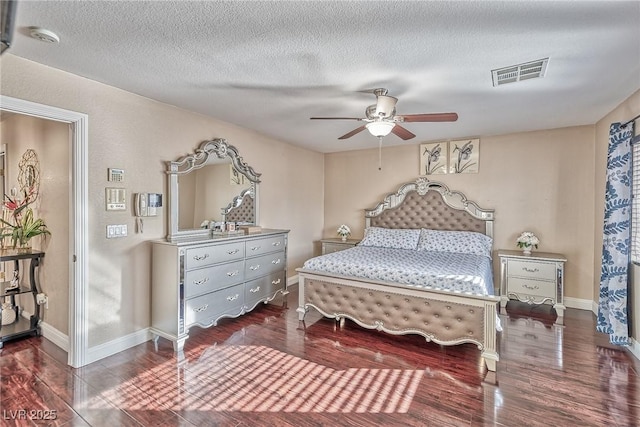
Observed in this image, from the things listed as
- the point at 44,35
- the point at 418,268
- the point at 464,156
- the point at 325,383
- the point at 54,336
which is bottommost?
the point at 325,383

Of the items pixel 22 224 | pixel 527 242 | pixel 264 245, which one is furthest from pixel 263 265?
pixel 527 242

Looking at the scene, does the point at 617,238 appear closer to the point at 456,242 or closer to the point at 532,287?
the point at 532,287

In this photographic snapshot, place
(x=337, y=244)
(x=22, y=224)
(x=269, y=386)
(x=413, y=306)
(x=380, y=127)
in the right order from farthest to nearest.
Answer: (x=337, y=244) → (x=22, y=224) → (x=413, y=306) → (x=380, y=127) → (x=269, y=386)

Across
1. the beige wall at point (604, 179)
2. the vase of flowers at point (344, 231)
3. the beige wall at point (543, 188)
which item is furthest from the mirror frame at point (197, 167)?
the beige wall at point (604, 179)

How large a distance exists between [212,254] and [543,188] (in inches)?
188

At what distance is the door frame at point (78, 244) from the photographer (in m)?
2.74

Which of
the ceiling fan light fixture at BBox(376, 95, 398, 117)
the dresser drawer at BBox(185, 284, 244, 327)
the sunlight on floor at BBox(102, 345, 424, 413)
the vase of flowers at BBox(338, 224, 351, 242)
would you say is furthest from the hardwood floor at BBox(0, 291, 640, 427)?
the vase of flowers at BBox(338, 224, 351, 242)

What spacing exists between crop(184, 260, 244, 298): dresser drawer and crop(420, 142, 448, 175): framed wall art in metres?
3.53

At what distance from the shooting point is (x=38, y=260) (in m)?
3.47

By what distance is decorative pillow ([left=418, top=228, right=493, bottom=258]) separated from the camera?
14.9ft

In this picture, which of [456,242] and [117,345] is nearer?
[117,345]

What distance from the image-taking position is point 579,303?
434 cm

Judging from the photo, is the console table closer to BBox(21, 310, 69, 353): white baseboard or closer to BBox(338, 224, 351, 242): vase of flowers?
BBox(21, 310, 69, 353): white baseboard

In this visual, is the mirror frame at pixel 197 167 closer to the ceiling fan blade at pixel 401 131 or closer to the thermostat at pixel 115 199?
the thermostat at pixel 115 199
